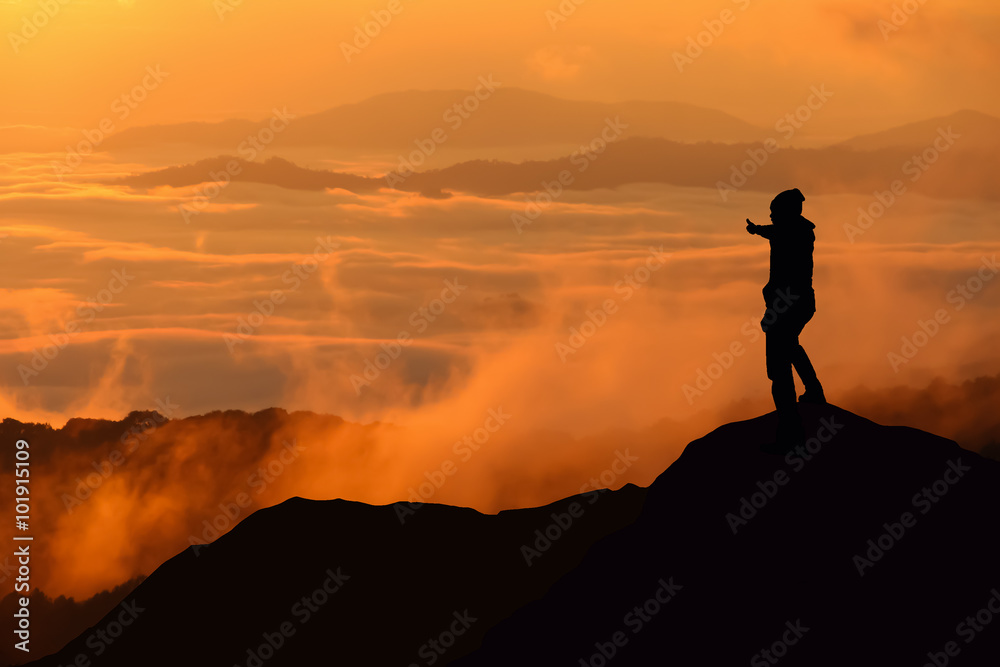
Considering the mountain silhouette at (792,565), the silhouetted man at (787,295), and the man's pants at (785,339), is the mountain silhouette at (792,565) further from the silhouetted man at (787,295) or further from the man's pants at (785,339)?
the silhouetted man at (787,295)

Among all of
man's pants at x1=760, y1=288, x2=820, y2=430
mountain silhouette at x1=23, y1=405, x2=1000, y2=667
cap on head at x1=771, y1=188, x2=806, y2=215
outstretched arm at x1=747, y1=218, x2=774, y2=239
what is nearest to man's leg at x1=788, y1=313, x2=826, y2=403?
man's pants at x1=760, y1=288, x2=820, y2=430

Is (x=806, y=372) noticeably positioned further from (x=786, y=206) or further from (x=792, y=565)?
(x=792, y=565)

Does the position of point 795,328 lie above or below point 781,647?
above

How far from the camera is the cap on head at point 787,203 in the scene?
17.0 metres

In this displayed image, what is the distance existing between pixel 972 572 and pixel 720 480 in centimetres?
430

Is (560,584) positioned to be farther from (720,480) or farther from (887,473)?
(887,473)

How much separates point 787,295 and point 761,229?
3.84ft

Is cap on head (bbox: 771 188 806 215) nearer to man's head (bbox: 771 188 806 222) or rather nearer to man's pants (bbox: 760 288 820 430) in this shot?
man's head (bbox: 771 188 806 222)

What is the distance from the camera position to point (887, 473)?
58.1 ft

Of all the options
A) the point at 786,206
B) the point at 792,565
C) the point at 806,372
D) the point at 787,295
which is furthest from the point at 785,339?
the point at 792,565

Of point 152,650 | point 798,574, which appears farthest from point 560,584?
point 152,650

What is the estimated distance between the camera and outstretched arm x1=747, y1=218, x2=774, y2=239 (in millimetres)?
17078

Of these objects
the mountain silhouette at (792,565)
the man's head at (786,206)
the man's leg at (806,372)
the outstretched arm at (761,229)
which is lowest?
the mountain silhouette at (792,565)

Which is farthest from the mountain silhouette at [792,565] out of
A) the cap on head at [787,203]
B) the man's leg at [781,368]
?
the cap on head at [787,203]
